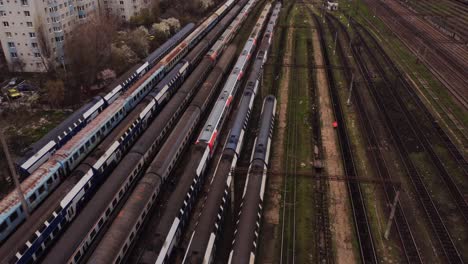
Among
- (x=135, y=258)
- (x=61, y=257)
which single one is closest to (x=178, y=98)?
(x=135, y=258)

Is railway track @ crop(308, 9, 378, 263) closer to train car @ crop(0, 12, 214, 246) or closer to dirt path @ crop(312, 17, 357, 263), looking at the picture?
dirt path @ crop(312, 17, 357, 263)

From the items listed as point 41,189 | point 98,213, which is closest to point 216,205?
point 98,213

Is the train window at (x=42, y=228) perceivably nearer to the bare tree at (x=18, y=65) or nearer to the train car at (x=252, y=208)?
the train car at (x=252, y=208)

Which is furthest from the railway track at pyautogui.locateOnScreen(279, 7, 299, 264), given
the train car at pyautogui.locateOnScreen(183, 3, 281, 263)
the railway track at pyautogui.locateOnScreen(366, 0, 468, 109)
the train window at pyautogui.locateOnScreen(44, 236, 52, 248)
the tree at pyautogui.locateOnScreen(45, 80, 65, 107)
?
the tree at pyautogui.locateOnScreen(45, 80, 65, 107)

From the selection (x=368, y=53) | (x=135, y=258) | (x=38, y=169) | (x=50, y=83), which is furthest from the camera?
(x=368, y=53)

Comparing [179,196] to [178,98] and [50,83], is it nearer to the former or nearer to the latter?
[178,98]

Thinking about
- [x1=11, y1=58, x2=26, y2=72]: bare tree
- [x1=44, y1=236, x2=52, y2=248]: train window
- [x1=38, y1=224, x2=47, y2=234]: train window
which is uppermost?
[x1=11, y1=58, x2=26, y2=72]: bare tree

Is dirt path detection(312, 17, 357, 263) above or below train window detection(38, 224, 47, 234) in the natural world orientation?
below

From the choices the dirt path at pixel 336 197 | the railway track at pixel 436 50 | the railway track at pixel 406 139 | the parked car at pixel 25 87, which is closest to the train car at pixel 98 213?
the dirt path at pixel 336 197
